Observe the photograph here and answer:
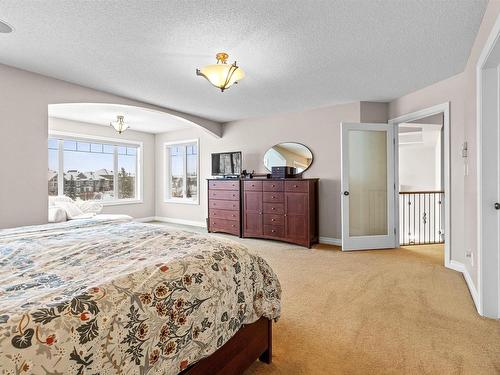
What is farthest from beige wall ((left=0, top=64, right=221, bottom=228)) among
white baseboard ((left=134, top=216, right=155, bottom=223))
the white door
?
the white door

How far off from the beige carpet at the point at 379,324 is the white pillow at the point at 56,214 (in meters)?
3.52

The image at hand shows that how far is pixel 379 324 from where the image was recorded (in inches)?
81.9

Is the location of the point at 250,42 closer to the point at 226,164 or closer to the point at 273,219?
the point at 273,219

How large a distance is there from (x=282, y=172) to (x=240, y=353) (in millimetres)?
3681

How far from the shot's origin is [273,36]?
8.00 feet

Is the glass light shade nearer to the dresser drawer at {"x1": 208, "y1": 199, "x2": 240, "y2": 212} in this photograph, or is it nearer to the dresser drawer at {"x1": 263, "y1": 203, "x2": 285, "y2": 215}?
the dresser drawer at {"x1": 263, "y1": 203, "x2": 285, "y2": 215}

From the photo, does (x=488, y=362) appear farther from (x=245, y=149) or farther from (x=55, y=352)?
(x=245, y=149)

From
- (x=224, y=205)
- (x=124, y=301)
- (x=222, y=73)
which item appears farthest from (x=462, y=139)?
(x=224, y=205)

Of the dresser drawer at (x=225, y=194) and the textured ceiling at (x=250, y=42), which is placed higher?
the textured ceiling at (x=250, y=42)

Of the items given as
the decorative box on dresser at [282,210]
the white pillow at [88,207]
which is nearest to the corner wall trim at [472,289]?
the decorative box on dresser at [282,210]

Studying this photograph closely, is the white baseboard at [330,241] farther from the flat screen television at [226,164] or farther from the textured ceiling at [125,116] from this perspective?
the textured ceiling at [125,116]

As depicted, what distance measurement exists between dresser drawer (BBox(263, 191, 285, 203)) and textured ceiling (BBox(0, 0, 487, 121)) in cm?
176

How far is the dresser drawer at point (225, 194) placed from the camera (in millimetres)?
5293

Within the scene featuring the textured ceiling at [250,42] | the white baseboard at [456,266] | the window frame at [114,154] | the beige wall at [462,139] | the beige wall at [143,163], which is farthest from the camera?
the beige wall at [143,163]
